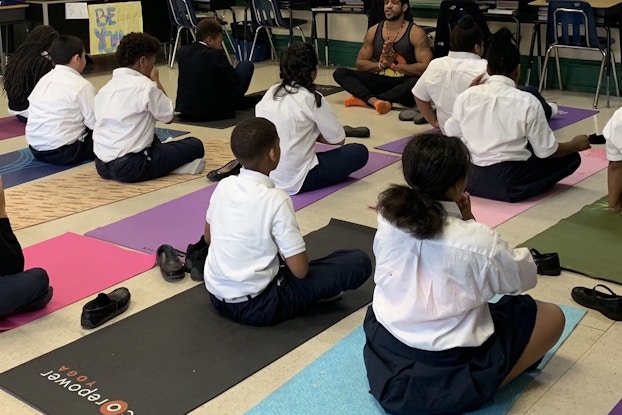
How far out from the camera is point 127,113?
15.8 feet

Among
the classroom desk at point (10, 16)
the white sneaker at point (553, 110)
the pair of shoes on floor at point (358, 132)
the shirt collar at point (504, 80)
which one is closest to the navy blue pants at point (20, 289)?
the shirt collar at point (504, 80)

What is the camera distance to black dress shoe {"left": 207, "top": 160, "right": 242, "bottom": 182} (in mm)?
4961

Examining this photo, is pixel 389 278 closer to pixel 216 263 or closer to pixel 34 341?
pixel 216 263

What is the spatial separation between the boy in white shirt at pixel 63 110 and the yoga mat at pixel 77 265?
135cm

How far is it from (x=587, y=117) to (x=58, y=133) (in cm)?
390

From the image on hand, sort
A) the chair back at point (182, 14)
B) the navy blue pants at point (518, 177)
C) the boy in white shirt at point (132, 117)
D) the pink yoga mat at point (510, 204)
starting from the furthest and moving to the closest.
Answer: the chair back at point (182, 14) → the boy in white shirt at point (132, 117) → the navy blue pants at point (518, 177) → the pink yoga mat at point (510, 204)

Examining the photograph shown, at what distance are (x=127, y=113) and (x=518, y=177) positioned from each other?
7.34 ft

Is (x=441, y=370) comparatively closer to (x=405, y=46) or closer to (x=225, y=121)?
(x=225, y=121)

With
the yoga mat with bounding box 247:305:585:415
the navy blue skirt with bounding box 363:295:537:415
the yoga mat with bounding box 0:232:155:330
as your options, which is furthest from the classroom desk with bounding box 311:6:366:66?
the navy blue skirt with bounding box 363:295:537:415

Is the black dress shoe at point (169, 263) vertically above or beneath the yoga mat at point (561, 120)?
beneath

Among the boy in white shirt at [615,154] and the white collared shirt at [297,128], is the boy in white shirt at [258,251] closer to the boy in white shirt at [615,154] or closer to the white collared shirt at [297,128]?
the white collared shirt at [297,128]

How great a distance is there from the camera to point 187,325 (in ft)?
10.3

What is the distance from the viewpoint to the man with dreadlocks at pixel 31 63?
6.05 meters

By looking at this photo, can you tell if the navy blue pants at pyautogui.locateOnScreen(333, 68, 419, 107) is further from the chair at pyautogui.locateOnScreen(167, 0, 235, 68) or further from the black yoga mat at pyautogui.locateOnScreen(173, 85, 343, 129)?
the chair at pyautogui.locateOnScreen(167, 0, 235, 68)
